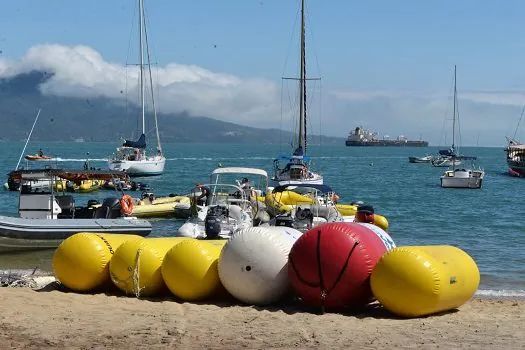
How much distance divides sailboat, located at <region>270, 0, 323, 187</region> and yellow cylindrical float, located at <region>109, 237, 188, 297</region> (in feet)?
87.1

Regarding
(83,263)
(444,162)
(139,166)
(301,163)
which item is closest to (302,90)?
(301,163)

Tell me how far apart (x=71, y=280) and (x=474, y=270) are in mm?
6655

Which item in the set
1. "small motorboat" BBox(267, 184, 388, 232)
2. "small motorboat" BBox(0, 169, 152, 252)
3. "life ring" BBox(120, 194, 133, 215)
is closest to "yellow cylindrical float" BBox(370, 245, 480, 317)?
"small motorboat" BBox(267, 184, 388, 232)

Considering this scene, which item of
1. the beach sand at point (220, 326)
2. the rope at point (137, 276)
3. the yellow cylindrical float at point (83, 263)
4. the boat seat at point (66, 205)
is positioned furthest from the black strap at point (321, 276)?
the boat seat at point (66, 205)

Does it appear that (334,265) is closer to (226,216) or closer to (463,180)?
(226,216)

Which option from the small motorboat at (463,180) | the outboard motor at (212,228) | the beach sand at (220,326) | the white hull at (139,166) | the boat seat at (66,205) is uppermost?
the boat seat at (66,205)

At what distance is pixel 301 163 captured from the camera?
4691 cm

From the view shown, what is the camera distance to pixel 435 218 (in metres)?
36.3

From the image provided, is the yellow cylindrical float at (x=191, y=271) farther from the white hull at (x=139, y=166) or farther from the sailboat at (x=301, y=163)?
the white hull at (x=139, y=166)

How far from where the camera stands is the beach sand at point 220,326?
10.4 meters

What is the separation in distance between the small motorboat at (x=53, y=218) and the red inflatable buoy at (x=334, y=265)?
31.1 feet

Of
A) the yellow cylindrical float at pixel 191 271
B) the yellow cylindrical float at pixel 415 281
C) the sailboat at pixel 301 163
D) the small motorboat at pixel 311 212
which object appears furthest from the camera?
the sailboat at pixel 301 163

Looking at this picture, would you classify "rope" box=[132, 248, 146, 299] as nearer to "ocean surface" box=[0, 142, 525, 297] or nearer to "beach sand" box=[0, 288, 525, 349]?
"beach sand" box=[0, 288, 525, 349]

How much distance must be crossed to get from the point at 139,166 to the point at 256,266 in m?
54.6
